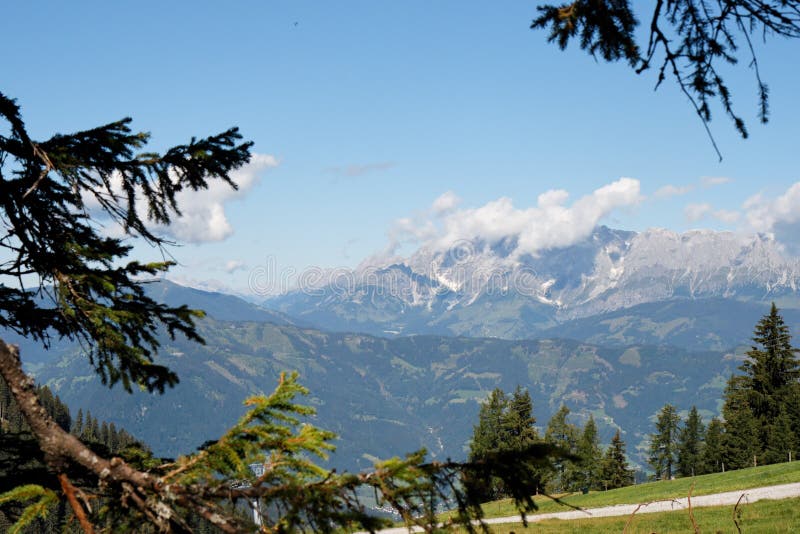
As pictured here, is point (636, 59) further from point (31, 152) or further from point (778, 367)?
point (778, 367)

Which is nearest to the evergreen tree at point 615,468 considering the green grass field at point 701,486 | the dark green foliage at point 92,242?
the green grass field at point 701,486

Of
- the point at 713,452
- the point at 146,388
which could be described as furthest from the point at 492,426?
the point at 146,388

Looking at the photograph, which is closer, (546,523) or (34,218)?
(34,218)

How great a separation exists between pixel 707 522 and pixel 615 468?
58.5 m

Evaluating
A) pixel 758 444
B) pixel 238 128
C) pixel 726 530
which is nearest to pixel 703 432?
pixel 758 444

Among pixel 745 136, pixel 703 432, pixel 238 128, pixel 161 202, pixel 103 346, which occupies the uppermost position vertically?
pixel 238 128

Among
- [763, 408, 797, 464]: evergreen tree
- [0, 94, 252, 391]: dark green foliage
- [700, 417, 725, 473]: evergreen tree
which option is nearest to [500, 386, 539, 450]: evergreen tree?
[700, 417, 725, 473]: evergreen tree

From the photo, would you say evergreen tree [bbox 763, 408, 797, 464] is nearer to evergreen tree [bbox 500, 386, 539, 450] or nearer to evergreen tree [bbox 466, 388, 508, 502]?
evergreen tree [bbox 500, 386, 539, 450]

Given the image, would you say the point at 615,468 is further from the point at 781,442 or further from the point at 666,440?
the point at 781,442

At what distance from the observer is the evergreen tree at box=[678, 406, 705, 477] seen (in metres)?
88.8

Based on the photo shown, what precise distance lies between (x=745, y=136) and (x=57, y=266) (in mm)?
5769

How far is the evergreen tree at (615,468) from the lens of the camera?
7344 centimetres

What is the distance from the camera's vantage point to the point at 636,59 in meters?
4.23

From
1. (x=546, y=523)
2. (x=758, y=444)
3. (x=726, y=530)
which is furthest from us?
(x=758, y=444)
